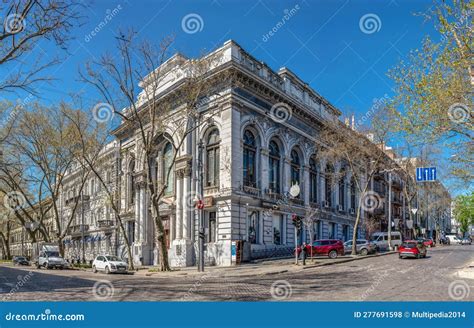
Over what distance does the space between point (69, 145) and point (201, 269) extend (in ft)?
63.6

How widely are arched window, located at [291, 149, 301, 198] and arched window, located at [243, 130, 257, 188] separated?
622 centimetres

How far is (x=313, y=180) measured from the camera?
4238 centimetres

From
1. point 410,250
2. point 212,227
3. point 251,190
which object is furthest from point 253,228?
point 410,250

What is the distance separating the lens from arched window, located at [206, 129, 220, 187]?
31984 mm

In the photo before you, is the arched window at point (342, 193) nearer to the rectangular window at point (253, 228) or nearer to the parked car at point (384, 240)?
the parked car at point (384, 240)

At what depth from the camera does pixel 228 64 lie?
98.0 ft

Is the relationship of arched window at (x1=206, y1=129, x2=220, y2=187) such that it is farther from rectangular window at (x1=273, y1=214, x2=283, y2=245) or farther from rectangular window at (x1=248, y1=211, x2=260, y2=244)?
rectangular window at (x1=273, y1=214, x2=283, y2=245)

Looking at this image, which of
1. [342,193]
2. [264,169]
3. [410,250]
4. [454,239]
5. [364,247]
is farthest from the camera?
[454,239]

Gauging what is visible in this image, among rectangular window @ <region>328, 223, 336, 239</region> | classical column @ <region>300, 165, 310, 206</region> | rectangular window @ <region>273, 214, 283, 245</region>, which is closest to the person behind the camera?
rectangular window @ <region>273, 214, 283, 245</region>

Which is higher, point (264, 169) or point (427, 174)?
point (264, 169)

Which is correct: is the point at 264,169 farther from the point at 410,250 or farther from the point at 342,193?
the point at 342,193

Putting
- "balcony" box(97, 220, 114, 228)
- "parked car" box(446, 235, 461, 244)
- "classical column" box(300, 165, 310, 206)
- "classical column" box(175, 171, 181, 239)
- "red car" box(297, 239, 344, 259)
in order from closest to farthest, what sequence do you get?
"classical column" box(175, 171, 181, 239) < "red car" box(297, 239, 344, 259) < "classical column" box(300, 165, 310, 206) < "balcony" box(97, 220, 114, 228) < "parked car" box(446, 235, 461, 244)

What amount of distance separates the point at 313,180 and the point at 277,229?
938cm

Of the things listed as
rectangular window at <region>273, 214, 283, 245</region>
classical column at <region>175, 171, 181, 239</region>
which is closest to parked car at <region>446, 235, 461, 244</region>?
rectangular window at <region>273, 214, 283, 245</region>
